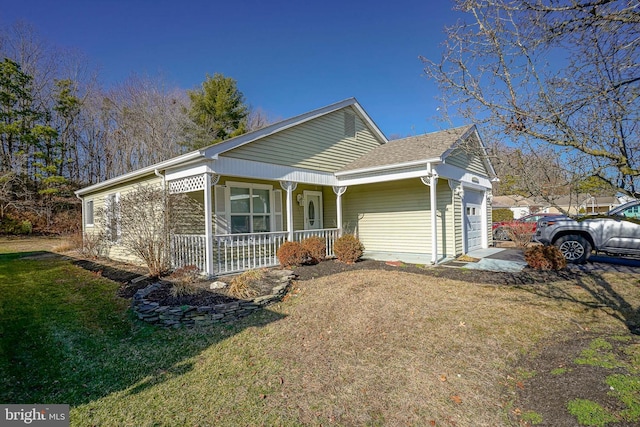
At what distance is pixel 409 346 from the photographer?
177 inches

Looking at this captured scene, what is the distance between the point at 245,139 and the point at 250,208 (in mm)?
2542

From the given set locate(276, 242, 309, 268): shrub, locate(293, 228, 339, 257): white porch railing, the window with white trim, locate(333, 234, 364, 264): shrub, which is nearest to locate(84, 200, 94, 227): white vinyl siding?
the window with white trim

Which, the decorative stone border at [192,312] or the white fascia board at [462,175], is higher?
the white fascia board at [462,175]

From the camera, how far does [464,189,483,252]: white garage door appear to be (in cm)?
1186

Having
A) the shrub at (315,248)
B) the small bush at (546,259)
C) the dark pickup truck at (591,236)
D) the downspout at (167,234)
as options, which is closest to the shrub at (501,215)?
the dark pickup truck at (591,236)

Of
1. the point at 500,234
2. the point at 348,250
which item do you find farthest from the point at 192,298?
the point at 500,234

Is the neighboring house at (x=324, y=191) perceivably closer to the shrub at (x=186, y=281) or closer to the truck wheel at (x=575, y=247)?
the shrub at (x=186, y=281)

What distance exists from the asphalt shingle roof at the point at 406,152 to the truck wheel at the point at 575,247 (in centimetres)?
431

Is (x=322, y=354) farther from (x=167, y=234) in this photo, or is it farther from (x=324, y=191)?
(x=324, y=191)

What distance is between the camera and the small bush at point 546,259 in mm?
8180

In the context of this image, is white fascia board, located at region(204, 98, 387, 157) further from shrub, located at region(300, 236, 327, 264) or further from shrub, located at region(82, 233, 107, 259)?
shrub, located at region(82, 233, 107, 259)

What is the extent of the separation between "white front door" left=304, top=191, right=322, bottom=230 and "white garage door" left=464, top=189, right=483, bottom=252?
5484 millimetres

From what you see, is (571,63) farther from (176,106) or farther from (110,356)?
(176,106)

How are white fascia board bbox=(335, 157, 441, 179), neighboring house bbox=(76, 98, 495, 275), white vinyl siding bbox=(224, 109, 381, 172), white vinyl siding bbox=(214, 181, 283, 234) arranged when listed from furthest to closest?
white vinyl siding bbox=(214, 181, 283, 234) < white vinyl siding bbox=(224, 109, 381, 172) < white fascia board bbox=(335, 157, 441, 179) < neighboring house bbox=(76, 98, 495, 275)
